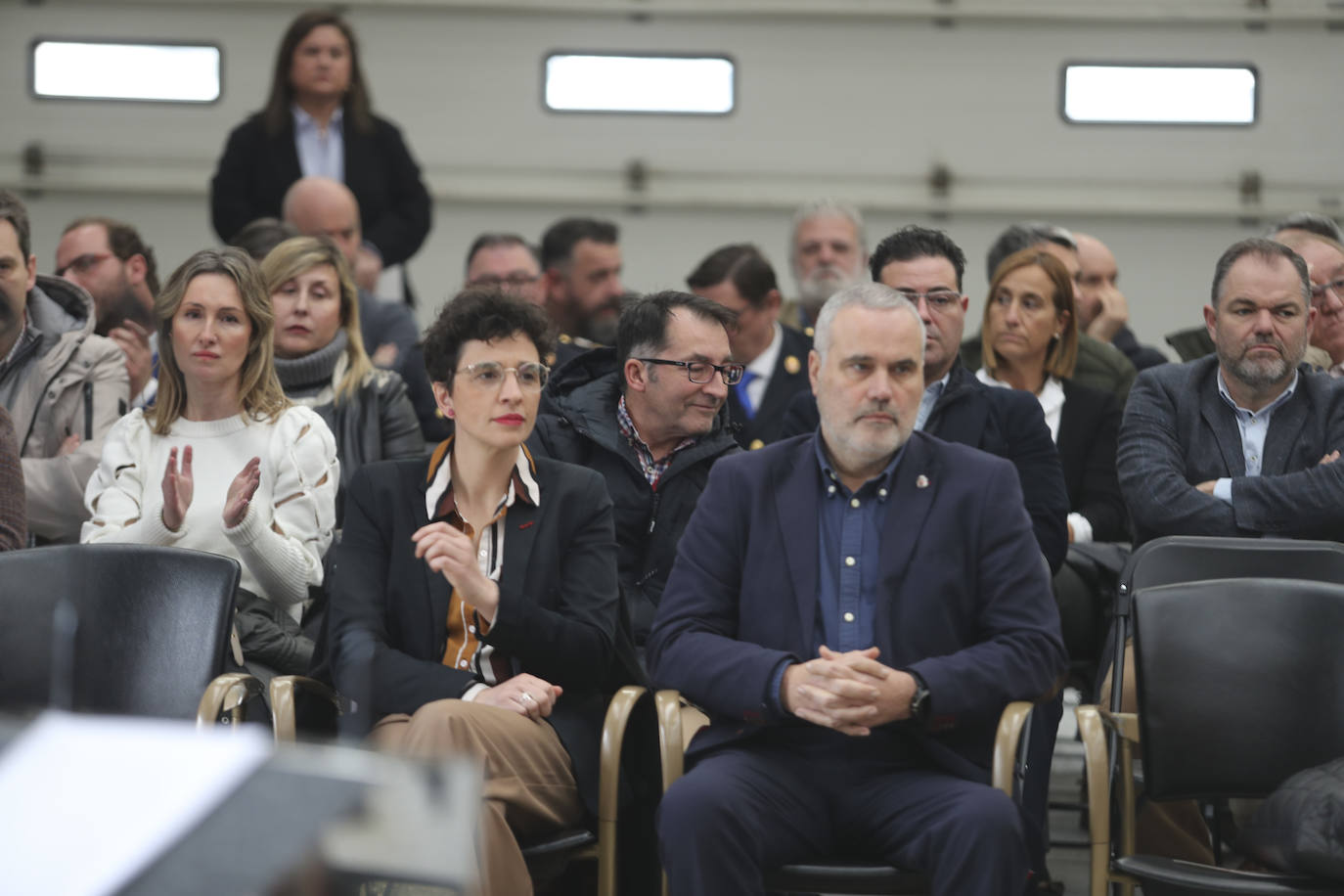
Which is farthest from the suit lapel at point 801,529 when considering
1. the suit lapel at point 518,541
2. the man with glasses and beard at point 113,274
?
the man with glasses and beard at point 113,274

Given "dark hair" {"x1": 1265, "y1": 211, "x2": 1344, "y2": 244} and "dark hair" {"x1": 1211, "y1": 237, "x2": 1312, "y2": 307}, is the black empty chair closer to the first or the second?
"dark hair" {"x1": 1211, "y1": 237, "x2": 1312, "y2": 307}

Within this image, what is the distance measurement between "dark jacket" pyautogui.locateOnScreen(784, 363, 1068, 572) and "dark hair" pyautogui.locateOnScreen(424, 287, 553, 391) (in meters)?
0.76

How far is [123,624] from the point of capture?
2814mm

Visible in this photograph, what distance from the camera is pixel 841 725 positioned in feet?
8.27

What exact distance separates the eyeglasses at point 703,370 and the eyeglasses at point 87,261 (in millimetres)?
2037

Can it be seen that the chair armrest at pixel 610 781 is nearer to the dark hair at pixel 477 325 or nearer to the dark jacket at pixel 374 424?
the dark hair at pixel 477 325

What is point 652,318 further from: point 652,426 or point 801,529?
point 801,529

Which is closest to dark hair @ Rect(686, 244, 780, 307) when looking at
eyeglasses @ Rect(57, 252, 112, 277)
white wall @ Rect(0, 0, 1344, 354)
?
eyeglasses @ Rect(57, 252, 112, 277)

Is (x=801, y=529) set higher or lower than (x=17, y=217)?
lower

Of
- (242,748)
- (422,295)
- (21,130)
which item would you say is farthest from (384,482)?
(21,130)

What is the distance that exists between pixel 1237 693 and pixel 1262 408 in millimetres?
1055

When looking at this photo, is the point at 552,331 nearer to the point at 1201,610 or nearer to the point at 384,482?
the point at 384,482

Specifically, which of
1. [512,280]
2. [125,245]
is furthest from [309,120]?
[125,245]

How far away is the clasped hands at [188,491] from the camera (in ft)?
10.4
